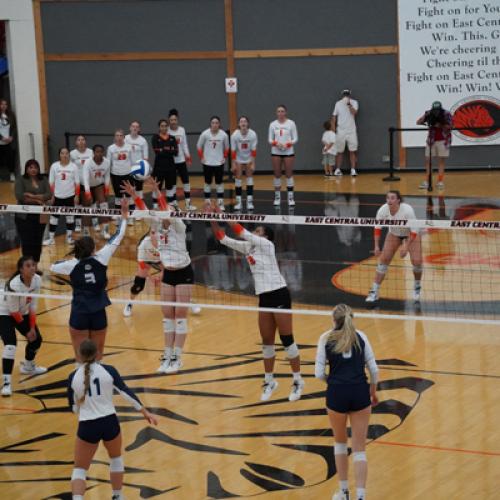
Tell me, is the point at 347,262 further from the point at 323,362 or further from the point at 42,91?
the point at 42,91

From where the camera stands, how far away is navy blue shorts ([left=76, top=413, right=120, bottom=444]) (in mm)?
8867

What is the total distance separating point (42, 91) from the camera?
93.0 ft

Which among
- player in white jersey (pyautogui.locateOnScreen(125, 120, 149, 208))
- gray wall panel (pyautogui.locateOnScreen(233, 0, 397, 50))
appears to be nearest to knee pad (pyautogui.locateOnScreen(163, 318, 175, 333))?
player in white jersey (pyautogui.locateOnScreen(125, 120, 149, 208))

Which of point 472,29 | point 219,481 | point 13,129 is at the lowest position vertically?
point 219,481

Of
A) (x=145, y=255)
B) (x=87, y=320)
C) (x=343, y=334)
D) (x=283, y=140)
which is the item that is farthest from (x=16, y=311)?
(x=283, y=140)

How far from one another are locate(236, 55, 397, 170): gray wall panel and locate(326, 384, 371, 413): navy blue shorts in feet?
64.5

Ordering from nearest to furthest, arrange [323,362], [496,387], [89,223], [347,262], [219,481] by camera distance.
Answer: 1. [323,362]
2. [219,481]
3. [496,387]
4. [347,262]
5. [89,223]

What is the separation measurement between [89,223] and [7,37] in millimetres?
8410

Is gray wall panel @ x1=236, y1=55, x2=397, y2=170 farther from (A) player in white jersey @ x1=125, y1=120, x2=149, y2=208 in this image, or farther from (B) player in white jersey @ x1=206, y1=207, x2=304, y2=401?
(B) player in white jersey @ x1=206, y1=207, x2=304, y2=401

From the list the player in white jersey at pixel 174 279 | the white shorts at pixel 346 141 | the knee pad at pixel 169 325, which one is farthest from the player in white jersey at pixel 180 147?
the knee pad at pixel 169 325

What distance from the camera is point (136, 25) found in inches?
1105

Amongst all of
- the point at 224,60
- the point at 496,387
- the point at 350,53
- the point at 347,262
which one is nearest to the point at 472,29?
the point at 350,53

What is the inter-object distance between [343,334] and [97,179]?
12332 mm

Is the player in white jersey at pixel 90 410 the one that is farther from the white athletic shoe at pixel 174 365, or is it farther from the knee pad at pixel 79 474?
the white athletic shoe at pixel 174 365
